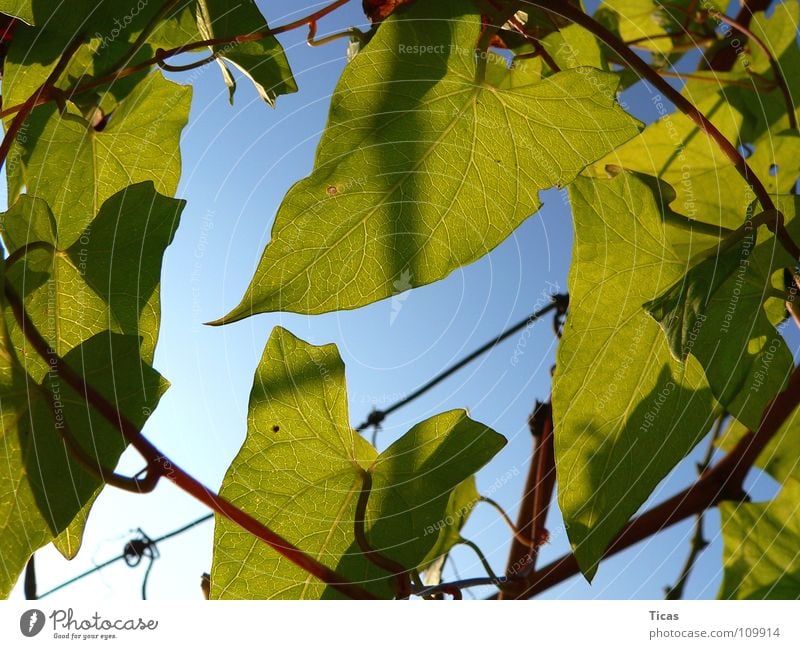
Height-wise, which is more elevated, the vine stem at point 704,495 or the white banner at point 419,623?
the vine stem at point 704,495

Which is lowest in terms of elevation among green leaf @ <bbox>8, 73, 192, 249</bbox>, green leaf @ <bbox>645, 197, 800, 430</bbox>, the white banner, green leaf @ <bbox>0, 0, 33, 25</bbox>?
the white banner

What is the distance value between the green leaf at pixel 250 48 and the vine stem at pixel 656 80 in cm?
11

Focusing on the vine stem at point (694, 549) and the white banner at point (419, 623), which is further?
the vine stem at point (694, 549)

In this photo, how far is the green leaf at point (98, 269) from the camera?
0.29m

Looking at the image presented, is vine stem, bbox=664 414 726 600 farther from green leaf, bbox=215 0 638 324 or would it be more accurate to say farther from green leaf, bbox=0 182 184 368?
green leaf, bbox=0 182 184 368

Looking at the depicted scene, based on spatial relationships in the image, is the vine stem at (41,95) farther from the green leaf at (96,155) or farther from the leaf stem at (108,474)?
the leaf stem at (108,474)

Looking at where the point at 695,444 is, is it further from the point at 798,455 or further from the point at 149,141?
the point at 149,141

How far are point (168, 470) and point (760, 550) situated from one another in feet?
0.99

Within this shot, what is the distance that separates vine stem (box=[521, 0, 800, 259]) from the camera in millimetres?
269

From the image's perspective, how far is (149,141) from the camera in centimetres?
34

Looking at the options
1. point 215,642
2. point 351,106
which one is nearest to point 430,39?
point 351,106

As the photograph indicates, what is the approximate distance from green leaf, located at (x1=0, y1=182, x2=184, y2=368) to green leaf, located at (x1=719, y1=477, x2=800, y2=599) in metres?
0.31

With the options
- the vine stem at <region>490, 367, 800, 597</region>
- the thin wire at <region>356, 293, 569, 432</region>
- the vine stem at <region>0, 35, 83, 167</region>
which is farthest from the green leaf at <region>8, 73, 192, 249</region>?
the vine stem at <region>490, 367, 800, 597</region>

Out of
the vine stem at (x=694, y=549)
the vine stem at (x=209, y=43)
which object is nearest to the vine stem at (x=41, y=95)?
the vine stem at (x=209, y=43)
